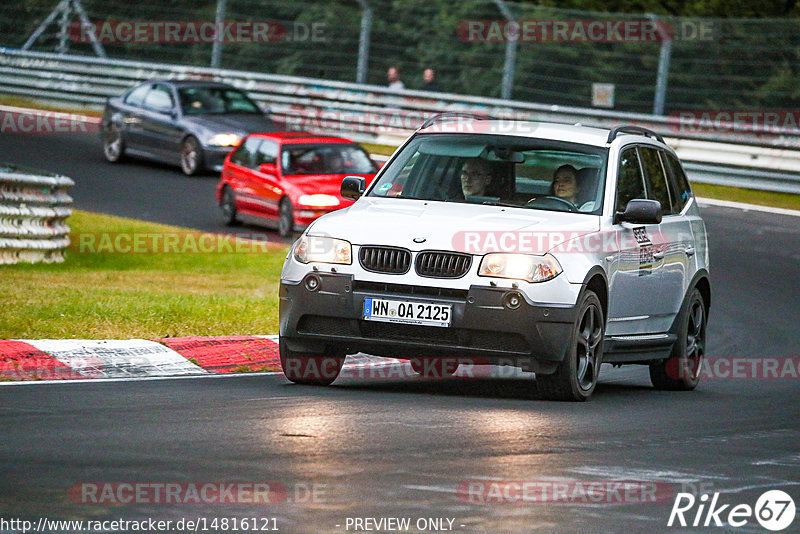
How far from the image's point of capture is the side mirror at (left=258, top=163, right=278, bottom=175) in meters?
22.2

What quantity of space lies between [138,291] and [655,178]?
5.49 metres

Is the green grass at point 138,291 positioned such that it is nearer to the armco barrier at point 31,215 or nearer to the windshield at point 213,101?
the armco barrier at point 31,215

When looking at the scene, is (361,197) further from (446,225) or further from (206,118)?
(206,118)

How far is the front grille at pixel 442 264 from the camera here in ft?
30.9

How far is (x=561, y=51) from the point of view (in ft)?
91.7

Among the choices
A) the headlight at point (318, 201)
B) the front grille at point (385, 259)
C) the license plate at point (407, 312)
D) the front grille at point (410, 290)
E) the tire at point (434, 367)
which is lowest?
the headlight at point (318, 201)

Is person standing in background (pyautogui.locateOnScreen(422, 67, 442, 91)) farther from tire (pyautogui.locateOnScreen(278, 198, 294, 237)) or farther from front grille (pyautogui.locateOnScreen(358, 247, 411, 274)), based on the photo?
front grille (pyautogui.locateOnScreen(358, 247, 411, 274))

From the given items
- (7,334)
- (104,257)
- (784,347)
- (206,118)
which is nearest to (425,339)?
(7,334)

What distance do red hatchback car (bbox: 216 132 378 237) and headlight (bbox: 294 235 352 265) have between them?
1151 cm

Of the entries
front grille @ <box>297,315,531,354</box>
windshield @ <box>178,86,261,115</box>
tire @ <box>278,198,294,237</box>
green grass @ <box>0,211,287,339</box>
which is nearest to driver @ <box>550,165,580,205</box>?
front grille @ <box>297,315,531,354</box>

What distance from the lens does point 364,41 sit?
30.8 m

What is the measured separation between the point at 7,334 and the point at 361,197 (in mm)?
2767

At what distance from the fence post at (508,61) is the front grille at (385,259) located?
1912cm

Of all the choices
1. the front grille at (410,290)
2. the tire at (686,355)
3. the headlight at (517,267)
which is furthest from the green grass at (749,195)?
the front grille at (410,290)
